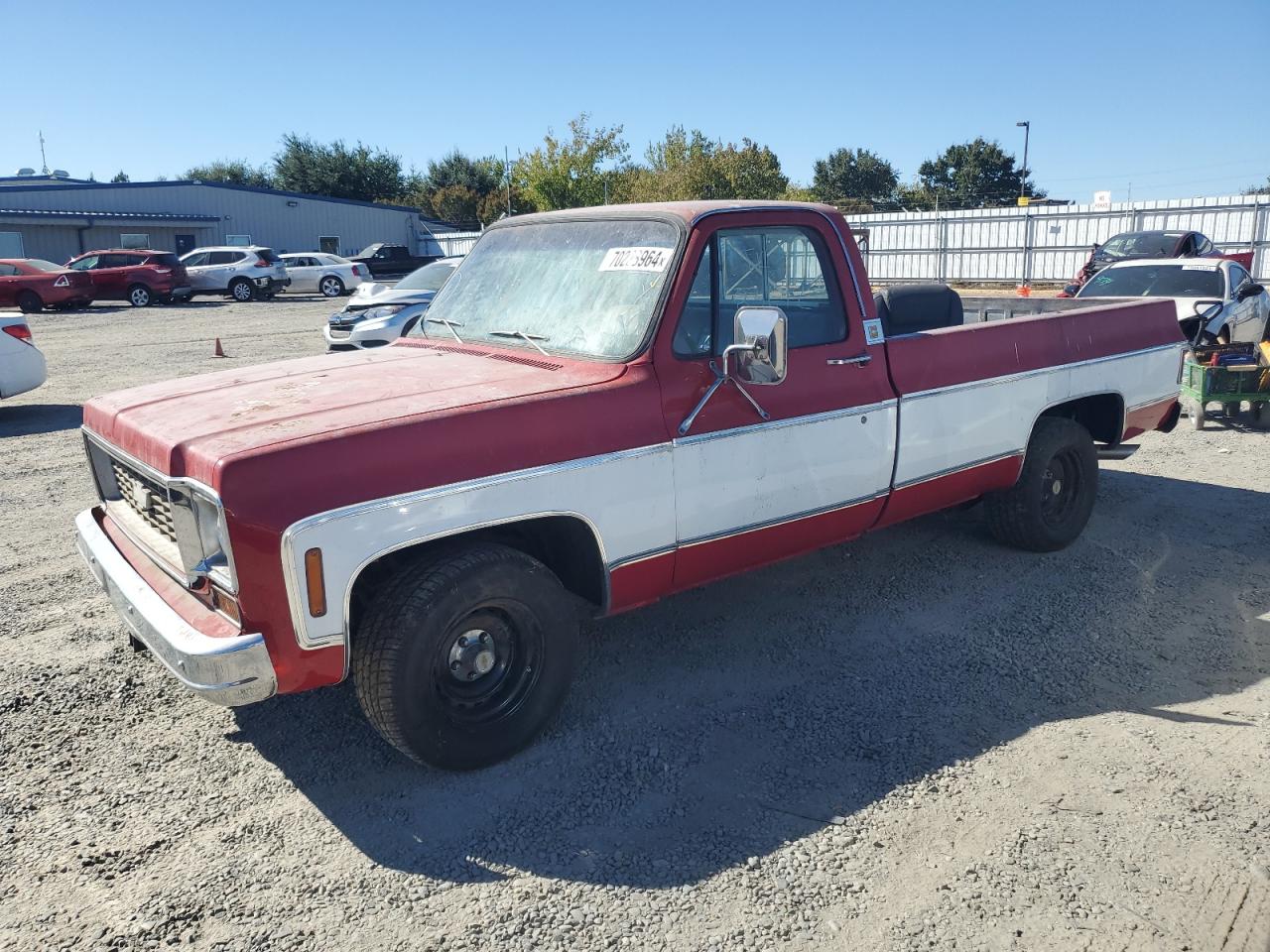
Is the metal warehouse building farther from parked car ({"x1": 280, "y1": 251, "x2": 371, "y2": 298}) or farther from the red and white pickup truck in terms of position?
the red and white pickup truck

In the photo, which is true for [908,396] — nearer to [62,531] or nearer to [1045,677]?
[1045,677]

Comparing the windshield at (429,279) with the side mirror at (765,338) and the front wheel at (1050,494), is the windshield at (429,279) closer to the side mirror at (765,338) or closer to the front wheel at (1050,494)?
the front wheel at (1050,494)

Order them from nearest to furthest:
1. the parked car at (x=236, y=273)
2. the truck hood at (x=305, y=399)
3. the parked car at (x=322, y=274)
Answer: the truck hood at (x=305, y=399) < the parked car at (x=236, y=273) < the parked car at (x=322, y=274)

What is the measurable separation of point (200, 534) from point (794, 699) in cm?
238

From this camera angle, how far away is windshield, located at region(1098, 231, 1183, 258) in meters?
17.6

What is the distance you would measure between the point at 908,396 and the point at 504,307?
192 cm

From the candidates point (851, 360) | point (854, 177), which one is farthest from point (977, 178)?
point (851, 360)

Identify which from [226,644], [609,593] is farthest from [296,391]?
[609,593]

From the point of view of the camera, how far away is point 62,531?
6.43m

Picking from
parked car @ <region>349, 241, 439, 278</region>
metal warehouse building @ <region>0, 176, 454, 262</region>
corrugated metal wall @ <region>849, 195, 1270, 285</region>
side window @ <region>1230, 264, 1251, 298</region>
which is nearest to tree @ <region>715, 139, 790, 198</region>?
corrugated metal wall @ <region>849, 195, 1270, 285</region>

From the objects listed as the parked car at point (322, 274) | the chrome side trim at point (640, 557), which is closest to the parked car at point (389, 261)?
the parked car at point (322, 274)

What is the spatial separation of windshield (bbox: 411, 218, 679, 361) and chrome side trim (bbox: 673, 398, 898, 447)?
421mm

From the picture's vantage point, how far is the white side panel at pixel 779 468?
3.87 meters

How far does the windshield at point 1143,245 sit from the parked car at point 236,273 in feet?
78.9
